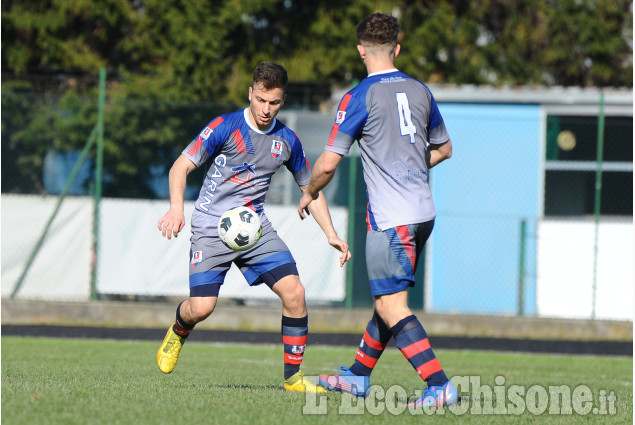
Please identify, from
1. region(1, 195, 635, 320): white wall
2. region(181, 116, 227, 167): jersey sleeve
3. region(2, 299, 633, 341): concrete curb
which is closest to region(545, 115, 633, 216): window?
region(1, 195, 635, 320): white wall

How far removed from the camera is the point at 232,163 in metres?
6.39

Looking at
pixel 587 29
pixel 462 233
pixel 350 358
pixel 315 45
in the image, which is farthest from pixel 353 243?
pixel 587 29

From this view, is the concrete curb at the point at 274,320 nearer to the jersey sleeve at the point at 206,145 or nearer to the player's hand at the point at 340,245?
the jersey sleeve at the point at 206,145

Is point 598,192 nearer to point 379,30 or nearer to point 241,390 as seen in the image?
point 379,30

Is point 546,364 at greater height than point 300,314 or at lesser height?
lesser

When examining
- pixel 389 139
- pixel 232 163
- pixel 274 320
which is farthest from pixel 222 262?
pixel 274 320

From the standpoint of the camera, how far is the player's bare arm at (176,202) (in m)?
5.84

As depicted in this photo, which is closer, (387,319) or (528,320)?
(387,319)

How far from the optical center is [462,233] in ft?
49.6

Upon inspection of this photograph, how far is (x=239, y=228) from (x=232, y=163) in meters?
0.48

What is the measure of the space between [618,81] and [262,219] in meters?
19.0

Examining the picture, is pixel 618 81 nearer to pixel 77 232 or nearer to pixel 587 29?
pixel 587 29

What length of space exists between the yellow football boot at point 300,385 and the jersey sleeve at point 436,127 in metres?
1.75

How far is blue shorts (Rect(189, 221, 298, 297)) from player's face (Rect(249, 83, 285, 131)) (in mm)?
775
